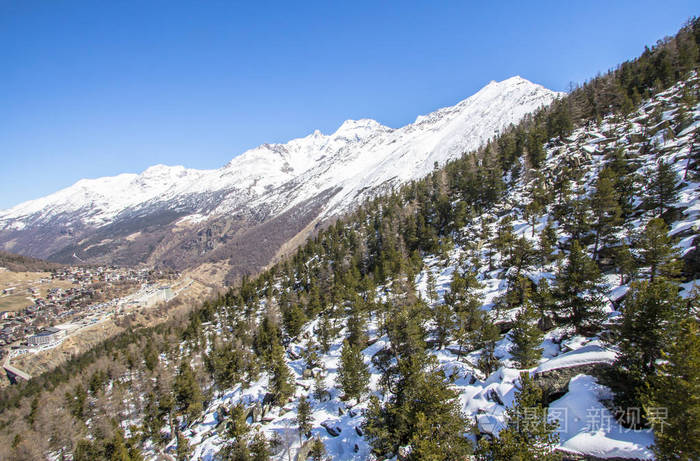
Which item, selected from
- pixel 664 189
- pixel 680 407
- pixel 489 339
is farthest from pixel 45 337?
pixel 664 189

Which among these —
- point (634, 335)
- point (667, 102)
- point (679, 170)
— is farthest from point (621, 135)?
point (634, 335)

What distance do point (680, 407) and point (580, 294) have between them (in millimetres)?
25537

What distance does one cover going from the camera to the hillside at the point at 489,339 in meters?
21.3

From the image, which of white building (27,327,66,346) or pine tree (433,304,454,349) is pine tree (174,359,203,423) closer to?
pine tree (433,304,454,349)

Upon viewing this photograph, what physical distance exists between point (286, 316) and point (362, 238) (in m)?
51.9

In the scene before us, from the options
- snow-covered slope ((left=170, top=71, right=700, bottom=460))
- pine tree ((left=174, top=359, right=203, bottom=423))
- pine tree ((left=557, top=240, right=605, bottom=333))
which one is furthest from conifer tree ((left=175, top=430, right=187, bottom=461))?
pine tree ((left=557, top=240, right=605, bottom=333))

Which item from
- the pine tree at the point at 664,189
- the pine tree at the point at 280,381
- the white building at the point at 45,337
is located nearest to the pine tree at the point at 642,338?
the pine tree at the point at 664,189

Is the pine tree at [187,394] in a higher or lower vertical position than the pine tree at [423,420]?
lower

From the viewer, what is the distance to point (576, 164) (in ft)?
260

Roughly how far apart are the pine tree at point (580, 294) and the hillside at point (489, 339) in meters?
0.27

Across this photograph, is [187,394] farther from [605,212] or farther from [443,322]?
[605,212]

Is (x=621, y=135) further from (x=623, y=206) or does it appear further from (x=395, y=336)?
(x=395, y=336)

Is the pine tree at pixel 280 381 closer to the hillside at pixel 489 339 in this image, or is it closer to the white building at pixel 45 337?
the hillside at pixel 489 339

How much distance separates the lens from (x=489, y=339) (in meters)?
39.4
